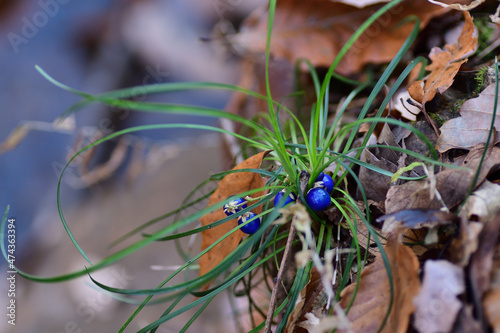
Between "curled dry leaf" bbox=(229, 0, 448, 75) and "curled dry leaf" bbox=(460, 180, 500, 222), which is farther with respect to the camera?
"curled dry leaf" bbox=(229, 0, 448, 75)

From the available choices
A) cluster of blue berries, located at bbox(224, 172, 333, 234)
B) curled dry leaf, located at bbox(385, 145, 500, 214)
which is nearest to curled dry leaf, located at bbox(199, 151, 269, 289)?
cluster of blue berries, located at bbox(224, 172, 333, 234)

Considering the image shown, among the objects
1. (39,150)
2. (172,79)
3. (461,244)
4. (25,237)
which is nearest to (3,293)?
(25,237)

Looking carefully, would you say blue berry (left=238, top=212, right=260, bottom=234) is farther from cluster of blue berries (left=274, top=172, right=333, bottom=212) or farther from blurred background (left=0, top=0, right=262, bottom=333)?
blurred background (left=0, top=0, right=262, bottom=333)

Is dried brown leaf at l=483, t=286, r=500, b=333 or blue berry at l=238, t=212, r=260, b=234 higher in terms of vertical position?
blue berry at l=238, t=212, r=260, b=234

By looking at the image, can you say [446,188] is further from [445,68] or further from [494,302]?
[445,68]

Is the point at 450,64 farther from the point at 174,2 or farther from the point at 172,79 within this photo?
the point at 174,2
